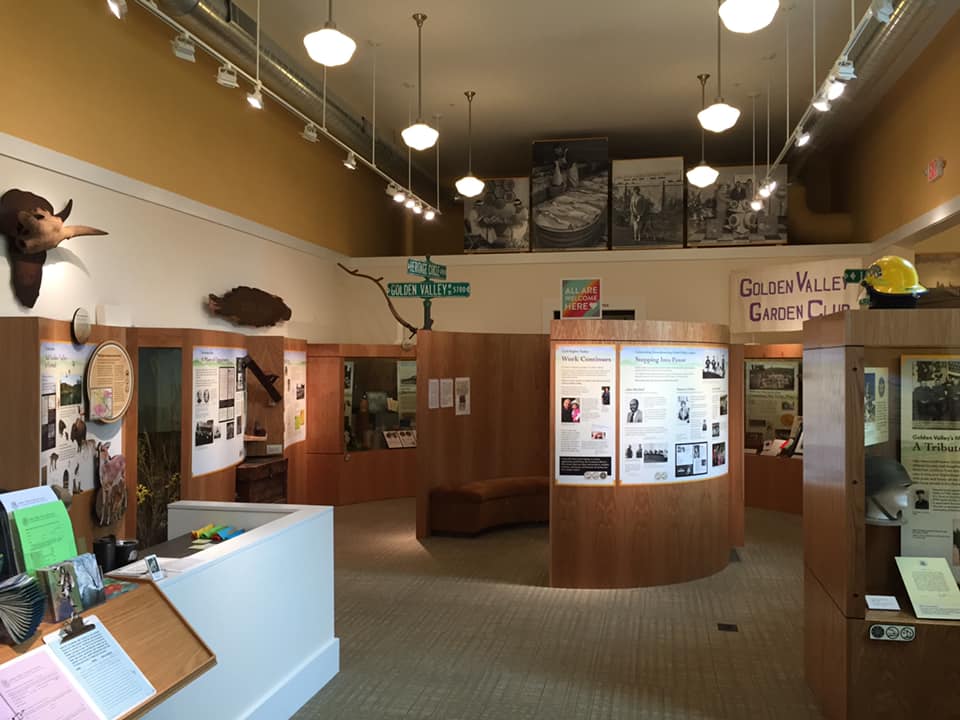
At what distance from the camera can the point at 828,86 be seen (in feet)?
18.2

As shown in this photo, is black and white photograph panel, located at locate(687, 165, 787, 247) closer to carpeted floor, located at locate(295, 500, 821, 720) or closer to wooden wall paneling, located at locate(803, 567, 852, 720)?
carpeted floor, located at locate(295, 500, 821, 720)

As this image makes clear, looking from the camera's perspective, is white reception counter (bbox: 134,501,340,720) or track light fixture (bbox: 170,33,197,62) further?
track light fixture (bbox: 170,33,197,62)

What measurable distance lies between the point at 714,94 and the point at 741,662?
25.9 ft

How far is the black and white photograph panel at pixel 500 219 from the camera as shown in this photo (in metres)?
12.0

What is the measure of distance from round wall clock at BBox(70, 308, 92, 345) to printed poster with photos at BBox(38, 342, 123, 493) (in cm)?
7

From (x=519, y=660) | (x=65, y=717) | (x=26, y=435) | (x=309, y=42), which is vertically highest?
(x=309, y=42)

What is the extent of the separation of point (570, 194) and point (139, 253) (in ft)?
22.6

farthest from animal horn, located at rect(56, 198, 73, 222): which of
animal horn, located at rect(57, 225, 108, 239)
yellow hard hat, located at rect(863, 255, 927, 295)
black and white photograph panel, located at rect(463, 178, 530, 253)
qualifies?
black and white photograph panel, located at rect(463, 178, 530, 253)

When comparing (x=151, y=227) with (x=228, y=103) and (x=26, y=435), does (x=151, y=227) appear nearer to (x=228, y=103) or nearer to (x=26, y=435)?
(x=228, y=103)

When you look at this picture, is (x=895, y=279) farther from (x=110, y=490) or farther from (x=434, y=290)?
(x=434, y=290)

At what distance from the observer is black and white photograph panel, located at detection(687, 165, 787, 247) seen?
37.5 feet

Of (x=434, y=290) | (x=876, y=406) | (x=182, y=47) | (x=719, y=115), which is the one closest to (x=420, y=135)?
(x=434, y=290)

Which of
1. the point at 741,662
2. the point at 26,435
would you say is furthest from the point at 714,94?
the point at 26,435

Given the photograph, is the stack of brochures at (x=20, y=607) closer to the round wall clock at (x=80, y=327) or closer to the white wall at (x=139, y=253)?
the round wall clock at (x=80, y=327)
